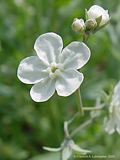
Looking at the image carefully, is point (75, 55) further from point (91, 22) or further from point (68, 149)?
point (68, 149)

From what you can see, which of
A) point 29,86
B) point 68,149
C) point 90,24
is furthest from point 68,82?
point 29,86

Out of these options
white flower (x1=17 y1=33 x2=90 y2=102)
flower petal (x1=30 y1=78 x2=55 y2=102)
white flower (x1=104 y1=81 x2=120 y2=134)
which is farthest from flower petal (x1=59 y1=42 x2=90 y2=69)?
white flower (x1=104 y1=81 x2=120 y2=134)

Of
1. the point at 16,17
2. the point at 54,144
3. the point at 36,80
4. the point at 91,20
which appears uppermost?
the point at 91,20

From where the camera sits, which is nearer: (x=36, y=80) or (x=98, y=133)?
(x=36, y=80)

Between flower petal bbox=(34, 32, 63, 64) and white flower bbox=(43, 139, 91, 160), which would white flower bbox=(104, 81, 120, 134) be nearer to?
white flower bbox=(43, 139, 91, 160)

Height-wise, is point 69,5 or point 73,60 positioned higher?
point 73,60

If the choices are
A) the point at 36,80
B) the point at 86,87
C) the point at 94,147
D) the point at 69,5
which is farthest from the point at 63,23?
the point at 36,80

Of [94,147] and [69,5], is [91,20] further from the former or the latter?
[69,5]
